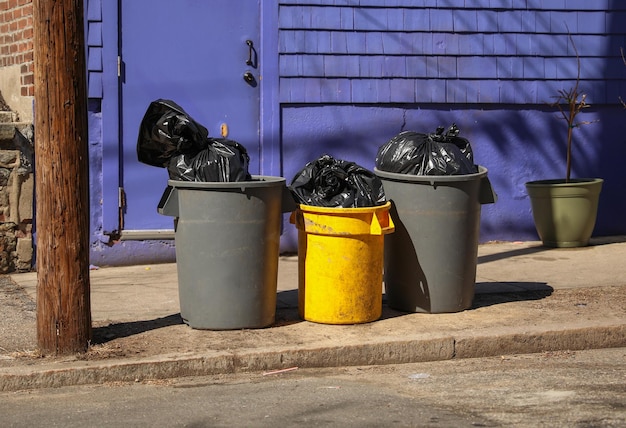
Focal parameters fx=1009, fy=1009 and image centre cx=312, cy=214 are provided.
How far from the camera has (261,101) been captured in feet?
31.2

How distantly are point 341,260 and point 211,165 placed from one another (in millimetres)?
1071

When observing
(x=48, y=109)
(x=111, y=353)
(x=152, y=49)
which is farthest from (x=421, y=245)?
Answer: (x=152, y=49)

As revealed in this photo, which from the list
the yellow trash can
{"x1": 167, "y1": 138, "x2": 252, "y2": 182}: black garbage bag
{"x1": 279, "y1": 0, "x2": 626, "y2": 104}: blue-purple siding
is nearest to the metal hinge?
{"x1": 279, "y1": 0, "x2": 626, "y2": 104}: blue-purple siding

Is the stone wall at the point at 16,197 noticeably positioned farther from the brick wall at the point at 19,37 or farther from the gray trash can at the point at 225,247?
the gray trash can at the point at 225,247

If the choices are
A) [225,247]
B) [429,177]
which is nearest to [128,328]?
[225,247]

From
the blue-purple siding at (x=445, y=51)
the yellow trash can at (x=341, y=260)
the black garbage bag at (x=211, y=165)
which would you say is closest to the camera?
the black garbage bag at (x=211, y=165)

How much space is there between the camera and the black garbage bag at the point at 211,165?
21.7 feet

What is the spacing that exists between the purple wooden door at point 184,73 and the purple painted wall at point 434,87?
0.14 metres

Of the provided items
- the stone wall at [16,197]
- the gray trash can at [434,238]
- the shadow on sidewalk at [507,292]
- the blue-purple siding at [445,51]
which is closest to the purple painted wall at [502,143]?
the blue-purple siding at [445,51]

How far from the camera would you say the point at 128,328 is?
677cm

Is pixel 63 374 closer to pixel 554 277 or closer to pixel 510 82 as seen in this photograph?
pixel 554 277

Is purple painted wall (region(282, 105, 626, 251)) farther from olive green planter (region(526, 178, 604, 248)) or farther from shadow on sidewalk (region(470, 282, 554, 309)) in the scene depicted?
shadow on sidewalk (region(470, 282, 554, 309))

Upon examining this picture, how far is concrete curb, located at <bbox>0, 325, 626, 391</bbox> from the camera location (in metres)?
5.80

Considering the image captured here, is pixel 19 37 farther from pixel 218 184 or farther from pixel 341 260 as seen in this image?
pixel 341 260
